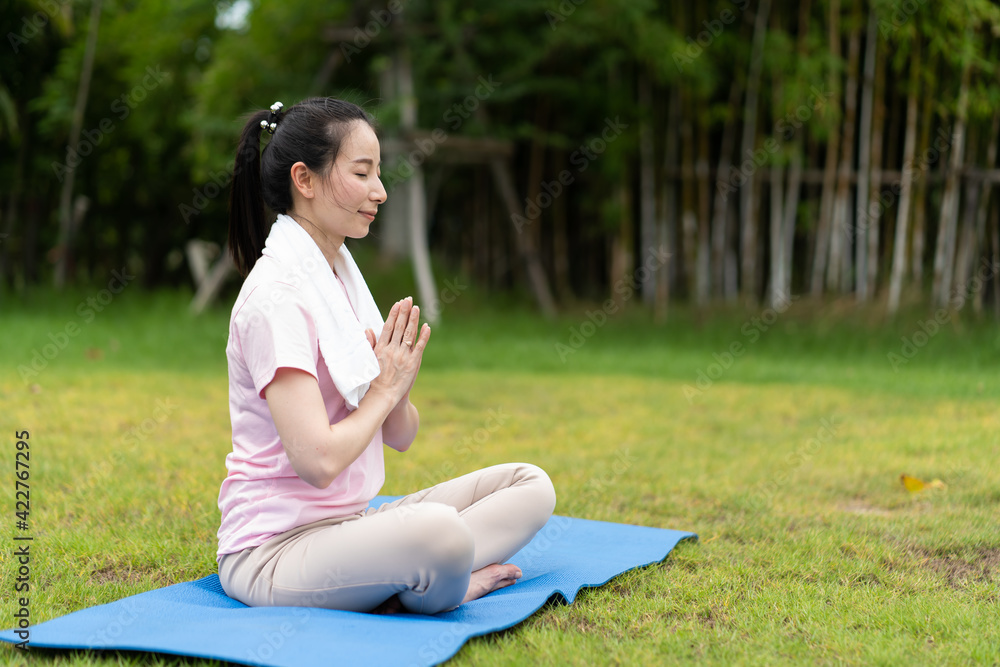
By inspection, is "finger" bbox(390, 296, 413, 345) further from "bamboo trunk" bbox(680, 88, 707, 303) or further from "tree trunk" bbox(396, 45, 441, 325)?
"bamboo trunk" bbox(680, 88, 707, 303)

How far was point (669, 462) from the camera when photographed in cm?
433

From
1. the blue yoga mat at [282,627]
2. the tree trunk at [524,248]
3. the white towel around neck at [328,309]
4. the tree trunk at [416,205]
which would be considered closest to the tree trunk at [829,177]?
the tree trunk at [524,248]

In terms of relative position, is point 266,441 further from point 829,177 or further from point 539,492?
point 829,177

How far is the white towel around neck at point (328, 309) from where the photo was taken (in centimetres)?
222

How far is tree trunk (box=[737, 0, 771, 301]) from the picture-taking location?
26.6 ft

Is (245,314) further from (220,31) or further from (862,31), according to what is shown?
(220,31)

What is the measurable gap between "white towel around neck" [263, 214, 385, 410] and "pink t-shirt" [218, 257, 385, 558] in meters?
0.03

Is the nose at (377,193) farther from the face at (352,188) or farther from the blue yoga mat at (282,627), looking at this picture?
the blue yoga mat at (282,627)

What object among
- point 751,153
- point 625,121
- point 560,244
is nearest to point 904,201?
point 751,153

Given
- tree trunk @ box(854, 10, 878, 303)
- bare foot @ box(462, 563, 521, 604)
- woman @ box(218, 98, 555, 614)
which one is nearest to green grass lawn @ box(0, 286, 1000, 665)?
bare foot @ box(462, 563, 521, 604)

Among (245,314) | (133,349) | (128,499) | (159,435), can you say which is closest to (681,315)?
(133,349)

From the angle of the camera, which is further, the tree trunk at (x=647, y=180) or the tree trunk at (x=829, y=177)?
the tree trunk at (x=647, y=180)

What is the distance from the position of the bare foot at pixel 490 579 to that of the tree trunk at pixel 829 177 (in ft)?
20.3

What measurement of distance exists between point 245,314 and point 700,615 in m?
1.34
